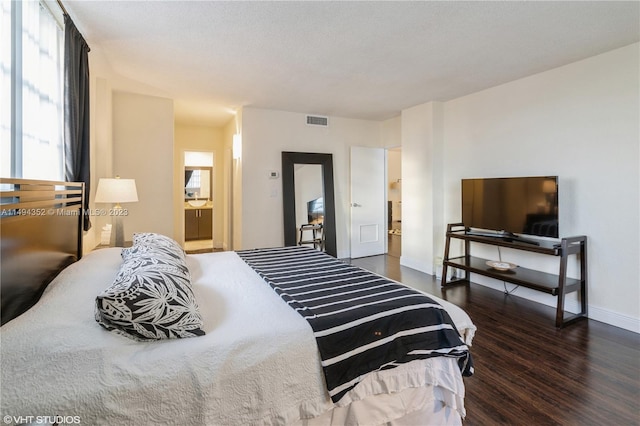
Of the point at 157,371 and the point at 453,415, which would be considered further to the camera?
the point at 453,415

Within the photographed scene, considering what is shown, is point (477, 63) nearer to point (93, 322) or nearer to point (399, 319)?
point (399, 319)

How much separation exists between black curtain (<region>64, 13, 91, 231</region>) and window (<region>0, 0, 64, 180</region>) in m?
0.06

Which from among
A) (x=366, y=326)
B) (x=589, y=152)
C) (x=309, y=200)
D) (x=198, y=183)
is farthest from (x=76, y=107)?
(x=198, y=183)

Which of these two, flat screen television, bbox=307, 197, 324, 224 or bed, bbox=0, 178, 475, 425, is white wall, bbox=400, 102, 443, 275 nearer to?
flat screen television, bbox=307, 197, 324, 224

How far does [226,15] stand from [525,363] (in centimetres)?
333

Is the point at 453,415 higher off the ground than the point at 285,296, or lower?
lower

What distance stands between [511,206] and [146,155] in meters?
4.68

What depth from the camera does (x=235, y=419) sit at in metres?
1.09

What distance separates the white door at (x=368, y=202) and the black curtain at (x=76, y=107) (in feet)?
12.7

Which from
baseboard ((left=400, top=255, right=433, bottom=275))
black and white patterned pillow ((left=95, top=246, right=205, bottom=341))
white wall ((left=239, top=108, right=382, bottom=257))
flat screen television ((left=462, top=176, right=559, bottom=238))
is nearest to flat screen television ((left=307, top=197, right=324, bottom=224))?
white wall ((left=239, top=108, right=382, bottom=257))

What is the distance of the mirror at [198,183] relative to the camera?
7141 mm

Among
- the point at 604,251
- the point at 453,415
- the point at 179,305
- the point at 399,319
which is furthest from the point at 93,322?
the point at 604,251

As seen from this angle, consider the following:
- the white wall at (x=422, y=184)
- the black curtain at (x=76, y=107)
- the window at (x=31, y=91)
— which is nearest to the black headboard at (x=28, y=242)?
the window at (x=31, y=91)

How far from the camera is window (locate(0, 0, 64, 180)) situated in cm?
161
